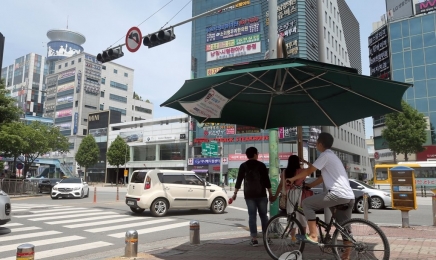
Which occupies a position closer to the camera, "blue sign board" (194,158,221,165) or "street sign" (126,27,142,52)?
"street sign" (126,27,142,52)

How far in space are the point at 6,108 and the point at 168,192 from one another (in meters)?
16.8

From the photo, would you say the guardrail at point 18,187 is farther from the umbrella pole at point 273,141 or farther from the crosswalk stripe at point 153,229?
the umbrella pole at point 273,141

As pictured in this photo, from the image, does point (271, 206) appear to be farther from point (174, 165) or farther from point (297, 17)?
point (174, 165)

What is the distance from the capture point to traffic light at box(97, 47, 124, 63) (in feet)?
42.4

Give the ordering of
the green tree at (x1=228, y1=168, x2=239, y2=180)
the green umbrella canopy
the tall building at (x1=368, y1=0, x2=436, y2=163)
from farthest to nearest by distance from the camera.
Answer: the green tree at (x1=228, y1=168, x2=239, y2=180) < the tall building at (x1=368, y1=0, x2=436, y2=163) < the green umbrella canopy

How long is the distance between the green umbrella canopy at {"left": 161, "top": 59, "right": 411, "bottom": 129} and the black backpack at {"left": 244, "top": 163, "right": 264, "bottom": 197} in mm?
1203

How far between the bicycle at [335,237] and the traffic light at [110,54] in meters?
9.62

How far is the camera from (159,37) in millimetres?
11703

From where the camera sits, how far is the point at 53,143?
4566 centimetres

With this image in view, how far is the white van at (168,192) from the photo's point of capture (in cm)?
1282

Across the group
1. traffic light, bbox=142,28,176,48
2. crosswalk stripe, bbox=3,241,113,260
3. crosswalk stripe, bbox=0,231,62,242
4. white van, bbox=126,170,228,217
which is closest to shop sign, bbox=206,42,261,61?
white van, bbox=126,170,228,217

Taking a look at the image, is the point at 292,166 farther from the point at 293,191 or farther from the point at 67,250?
the point at 67,250

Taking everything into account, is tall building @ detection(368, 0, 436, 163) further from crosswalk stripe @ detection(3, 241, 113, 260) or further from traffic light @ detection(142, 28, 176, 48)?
crosswalk stripe @ detection(3, 241, 113, 260)

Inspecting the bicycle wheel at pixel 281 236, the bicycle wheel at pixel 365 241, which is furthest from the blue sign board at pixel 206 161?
the bicycle wheel at pixel 365 241
